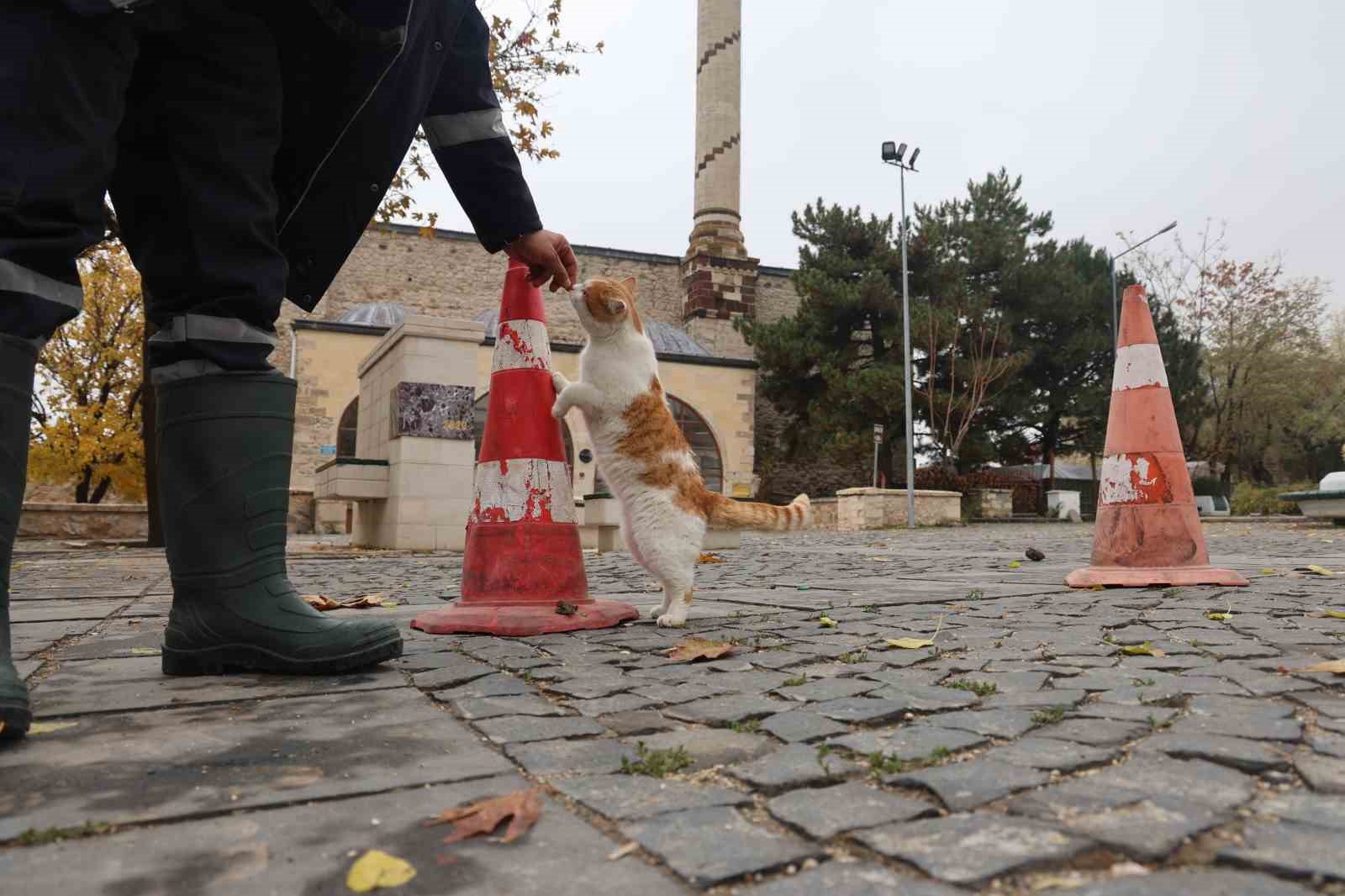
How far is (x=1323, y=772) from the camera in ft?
4.75

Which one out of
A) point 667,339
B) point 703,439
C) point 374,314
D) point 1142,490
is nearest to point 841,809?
point 1142,490

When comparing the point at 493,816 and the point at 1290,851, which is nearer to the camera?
the point at 1290,851

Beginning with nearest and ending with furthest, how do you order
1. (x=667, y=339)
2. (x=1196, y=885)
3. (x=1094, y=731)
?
(x=1196, y=885) → (x=1094, y=731) → (x=667, y=339)

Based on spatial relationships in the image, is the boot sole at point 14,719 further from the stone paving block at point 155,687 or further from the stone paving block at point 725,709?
the stone paving block at point 725,709

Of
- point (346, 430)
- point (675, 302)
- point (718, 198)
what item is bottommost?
point (346, 430)

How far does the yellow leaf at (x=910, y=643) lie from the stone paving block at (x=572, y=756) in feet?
4.56

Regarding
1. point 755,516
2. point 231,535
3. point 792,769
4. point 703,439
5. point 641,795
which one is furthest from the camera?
point 703,439

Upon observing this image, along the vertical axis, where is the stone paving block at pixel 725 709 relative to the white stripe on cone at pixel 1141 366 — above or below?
below

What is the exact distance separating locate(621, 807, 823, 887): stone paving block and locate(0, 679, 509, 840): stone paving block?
0.39 m

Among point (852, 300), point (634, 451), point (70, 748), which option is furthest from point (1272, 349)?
point (70, 748)

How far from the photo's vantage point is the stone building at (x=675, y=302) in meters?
23.5

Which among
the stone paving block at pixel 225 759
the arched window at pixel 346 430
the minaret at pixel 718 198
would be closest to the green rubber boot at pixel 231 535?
the stone paving block at pixel 225 759

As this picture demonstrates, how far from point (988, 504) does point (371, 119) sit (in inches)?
931

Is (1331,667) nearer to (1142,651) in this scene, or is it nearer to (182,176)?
(1142,651)
